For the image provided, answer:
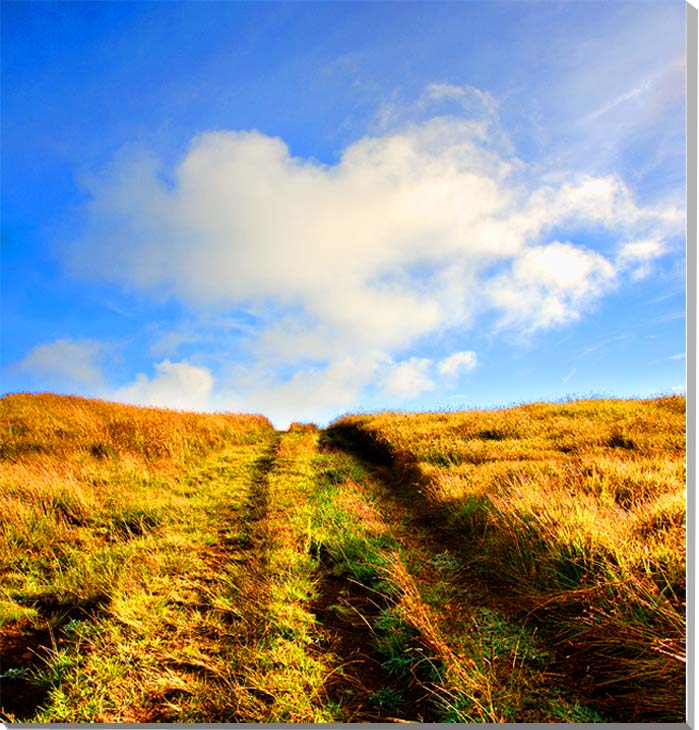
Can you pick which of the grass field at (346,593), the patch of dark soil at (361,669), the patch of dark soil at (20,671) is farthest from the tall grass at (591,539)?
the patch of dark soil at (20,671)

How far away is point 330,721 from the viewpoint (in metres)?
3.12

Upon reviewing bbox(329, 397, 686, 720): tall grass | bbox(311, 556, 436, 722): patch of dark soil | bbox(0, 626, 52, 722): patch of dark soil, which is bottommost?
bbox(0, 626, 52, 722): patch of dark soil

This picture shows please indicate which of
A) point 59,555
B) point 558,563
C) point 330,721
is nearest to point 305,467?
point 59,555

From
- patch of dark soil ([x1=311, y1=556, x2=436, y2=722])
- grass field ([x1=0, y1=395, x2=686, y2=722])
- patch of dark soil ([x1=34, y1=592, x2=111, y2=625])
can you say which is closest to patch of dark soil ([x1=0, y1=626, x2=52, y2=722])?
grass field ([x1=0, y1=395, x2=686, y2=722])

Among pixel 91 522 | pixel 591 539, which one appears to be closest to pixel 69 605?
pixel 91 522

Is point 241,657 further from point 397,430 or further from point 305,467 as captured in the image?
point 397,430

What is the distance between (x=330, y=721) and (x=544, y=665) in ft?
6.14

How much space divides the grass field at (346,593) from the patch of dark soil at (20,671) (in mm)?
17

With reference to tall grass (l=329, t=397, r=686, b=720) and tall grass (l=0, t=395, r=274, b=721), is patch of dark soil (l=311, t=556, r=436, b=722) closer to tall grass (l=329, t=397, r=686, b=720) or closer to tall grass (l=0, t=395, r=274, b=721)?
tall grass (l=329, t=397, r=686, b=720)

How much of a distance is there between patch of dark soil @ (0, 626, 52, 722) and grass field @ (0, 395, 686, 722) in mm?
17

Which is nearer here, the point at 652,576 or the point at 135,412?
the point at 652,576

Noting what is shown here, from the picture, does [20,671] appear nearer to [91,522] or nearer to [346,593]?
[346,593]

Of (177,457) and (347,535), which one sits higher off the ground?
(177,457)

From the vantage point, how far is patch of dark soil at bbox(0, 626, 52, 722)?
3.28m
